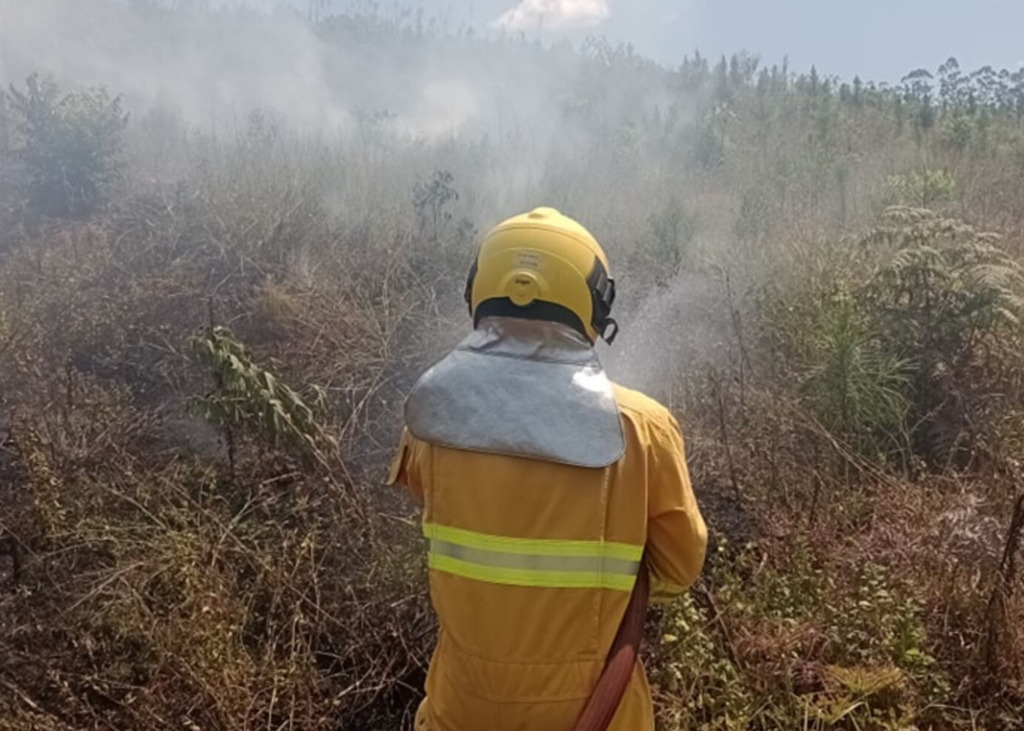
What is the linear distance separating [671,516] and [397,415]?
3238mm

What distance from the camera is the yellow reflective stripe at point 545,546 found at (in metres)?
1.54

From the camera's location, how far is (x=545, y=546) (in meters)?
1.55

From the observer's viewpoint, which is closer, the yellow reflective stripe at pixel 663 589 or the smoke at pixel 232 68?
the yellow reflective stripe at pixel 663 589

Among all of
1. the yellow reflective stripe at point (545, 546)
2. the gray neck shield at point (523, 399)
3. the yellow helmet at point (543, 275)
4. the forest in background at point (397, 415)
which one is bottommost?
the forest in background at point (397, 415)

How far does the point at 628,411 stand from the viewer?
1589mm

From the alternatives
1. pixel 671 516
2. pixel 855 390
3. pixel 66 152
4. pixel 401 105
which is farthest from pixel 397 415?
pixel 401 105

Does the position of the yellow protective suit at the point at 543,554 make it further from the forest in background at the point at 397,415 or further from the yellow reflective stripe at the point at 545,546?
the forest in background at the point at 397,415

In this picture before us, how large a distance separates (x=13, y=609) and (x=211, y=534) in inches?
30.8

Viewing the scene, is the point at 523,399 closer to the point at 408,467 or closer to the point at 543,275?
the point at 543,275

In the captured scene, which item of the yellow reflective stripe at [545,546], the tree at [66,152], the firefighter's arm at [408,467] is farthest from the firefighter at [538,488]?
the tree at [66,152]

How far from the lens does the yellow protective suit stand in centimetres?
155

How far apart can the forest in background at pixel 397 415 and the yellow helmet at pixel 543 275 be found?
1.44 metres

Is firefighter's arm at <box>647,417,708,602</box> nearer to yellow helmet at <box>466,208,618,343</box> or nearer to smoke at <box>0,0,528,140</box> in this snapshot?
yellow helmet at <box>466,208,618,343</box>

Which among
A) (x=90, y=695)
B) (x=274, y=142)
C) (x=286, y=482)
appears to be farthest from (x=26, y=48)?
(x=90, y=695)
